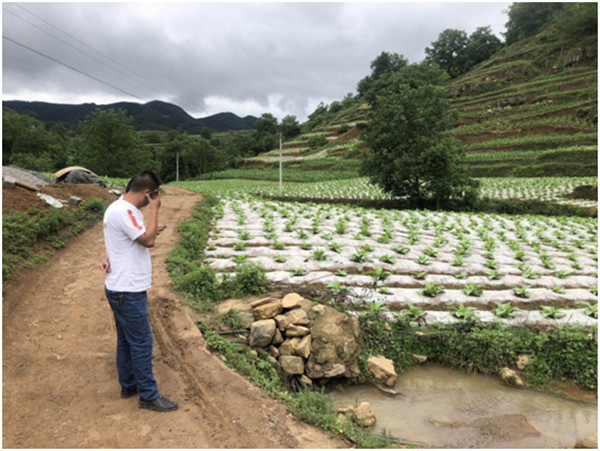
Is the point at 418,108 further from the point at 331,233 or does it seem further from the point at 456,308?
the point at 456,308

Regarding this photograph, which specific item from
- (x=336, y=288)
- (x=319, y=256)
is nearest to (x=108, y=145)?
(x=319, y=256)

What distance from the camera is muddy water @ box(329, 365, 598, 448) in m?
3.93

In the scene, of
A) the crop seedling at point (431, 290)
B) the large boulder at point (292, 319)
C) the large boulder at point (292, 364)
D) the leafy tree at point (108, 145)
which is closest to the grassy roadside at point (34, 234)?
the large boulder at point (292, 319)

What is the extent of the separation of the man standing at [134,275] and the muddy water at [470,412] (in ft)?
8.01

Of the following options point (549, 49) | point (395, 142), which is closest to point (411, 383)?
point (395, 142)

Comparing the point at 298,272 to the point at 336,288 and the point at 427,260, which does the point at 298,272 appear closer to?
the point at 336,288

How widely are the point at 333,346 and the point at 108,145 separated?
4103 centimetres

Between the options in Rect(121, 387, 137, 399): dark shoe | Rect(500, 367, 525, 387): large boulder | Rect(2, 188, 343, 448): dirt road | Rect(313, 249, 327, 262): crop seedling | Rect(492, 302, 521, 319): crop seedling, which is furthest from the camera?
Rect(313, 249, 327, 262): crop seedling

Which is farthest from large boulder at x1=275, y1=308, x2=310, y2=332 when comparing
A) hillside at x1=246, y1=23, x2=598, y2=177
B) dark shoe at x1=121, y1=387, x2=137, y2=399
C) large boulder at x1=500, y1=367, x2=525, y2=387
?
hillside at x1=246, y1=23, x2=598, y2=177

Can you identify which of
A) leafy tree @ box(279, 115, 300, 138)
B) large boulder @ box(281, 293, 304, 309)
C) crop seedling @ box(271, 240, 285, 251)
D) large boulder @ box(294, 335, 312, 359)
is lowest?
large boulder @ box(294, 335, 312, 359)

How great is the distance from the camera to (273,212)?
12258 mm

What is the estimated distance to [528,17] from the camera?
255ft

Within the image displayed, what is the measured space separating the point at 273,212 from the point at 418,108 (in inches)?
416

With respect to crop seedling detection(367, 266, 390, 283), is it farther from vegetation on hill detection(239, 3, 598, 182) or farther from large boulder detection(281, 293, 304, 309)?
vegetation on hill detection(239, 3, 598, 182)
